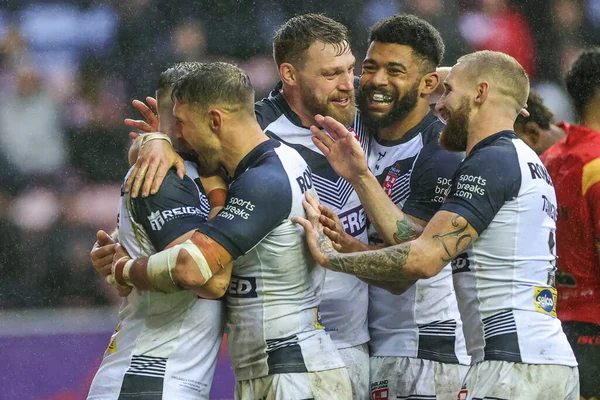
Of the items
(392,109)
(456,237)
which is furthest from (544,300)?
(392,109)

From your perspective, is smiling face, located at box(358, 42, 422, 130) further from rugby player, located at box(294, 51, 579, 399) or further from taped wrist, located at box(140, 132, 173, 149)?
taped wrist, located at box(140, 132, 173, 149)

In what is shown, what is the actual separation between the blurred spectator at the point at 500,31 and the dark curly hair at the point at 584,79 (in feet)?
12.6

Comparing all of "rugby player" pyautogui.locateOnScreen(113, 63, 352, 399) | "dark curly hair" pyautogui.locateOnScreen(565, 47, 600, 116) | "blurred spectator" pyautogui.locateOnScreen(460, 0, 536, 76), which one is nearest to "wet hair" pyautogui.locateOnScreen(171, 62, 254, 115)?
"rugby player" pyautogui.locateOnScreen(113, 63, 352, 399)

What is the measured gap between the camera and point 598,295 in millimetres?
5398

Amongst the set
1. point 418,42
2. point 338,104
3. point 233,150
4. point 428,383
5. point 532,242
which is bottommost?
point 428,383

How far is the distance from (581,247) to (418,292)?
109 centimetres

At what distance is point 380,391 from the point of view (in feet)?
16.0

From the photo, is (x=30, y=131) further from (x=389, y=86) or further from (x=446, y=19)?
(x=389, y=86)

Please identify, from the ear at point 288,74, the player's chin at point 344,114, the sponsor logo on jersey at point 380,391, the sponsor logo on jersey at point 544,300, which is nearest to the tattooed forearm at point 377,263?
the sponsor logo on jersey at point 544,300

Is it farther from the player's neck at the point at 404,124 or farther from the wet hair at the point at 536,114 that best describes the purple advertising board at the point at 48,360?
the wet hair at the point at 536,114

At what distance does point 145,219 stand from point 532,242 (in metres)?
1.54

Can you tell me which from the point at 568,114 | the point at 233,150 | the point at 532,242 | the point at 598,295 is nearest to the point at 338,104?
the point at 233,150

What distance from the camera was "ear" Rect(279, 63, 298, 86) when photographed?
200 inches

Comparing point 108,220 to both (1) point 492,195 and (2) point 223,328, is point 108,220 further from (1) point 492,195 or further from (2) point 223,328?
(1) point 492,195
